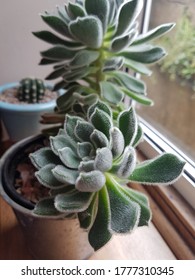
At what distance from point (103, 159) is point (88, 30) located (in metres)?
0.19

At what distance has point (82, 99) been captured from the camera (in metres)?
0.45

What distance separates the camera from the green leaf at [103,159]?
0.29m

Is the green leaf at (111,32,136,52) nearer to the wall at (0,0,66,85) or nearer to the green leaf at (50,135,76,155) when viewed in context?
the green leaf at (50,135,76,155)

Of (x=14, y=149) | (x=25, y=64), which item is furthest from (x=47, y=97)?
(x=14, y=149)

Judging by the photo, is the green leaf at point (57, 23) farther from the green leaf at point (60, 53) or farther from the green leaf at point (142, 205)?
the green leaf at point (142, 205)

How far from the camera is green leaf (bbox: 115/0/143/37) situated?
0.37m

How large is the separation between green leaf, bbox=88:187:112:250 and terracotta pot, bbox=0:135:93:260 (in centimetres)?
12

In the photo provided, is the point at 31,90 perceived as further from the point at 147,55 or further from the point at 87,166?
the point at 87,166

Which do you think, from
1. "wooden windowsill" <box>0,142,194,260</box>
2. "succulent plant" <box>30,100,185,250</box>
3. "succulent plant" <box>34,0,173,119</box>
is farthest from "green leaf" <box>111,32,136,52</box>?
"wooden windowsill" <box>0,142,194,260</box>

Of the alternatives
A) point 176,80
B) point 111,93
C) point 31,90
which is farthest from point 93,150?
point 31,90

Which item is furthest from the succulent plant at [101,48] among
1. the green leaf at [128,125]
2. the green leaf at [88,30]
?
the green leaf at [128,125]

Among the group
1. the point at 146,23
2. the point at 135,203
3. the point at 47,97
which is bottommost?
the point at 47,97

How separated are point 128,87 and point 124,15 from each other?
0.11 m

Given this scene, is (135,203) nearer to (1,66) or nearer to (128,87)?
(128,87)
